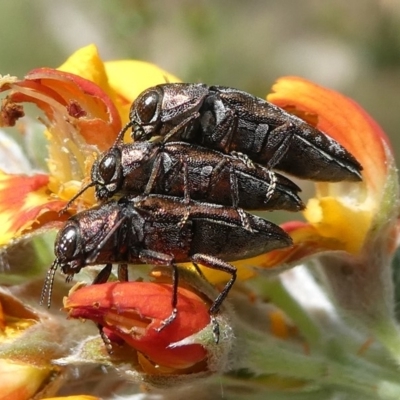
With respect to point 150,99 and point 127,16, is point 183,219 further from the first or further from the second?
point 127,16

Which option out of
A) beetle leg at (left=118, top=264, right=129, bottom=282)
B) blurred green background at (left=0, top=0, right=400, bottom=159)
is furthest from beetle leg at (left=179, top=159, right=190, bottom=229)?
blurred green background at (left=0, top=0, right=400, bottom=159)

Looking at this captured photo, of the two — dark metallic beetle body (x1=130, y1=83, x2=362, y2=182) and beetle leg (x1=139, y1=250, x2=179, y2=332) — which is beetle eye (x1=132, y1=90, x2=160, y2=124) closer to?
dark metallic beetle body (x1=130, y1=83, x2=362, y2=182)

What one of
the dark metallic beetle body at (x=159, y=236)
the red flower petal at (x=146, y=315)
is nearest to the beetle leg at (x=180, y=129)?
the dark metallic beetle body at (x=159, y=236)

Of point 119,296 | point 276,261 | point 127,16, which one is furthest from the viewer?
point 127,16

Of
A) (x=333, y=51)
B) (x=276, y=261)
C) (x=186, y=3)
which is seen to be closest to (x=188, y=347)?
(x=276, y=261)

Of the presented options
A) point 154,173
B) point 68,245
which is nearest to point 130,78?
point 154,173

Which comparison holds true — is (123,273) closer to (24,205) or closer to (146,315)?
(146,315)
